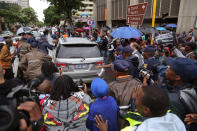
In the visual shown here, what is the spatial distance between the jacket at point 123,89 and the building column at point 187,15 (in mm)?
15983

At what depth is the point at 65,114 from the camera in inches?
70.9

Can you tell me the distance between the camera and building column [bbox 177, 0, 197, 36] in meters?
14.8

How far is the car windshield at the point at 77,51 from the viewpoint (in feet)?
15.5

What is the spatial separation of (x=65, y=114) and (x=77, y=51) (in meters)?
3.17

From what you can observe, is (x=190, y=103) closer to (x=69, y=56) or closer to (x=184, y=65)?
(x=184, y=65)

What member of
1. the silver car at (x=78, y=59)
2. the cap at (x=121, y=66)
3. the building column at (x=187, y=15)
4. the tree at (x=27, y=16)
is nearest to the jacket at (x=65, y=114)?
the cap at (x=121, y=66)

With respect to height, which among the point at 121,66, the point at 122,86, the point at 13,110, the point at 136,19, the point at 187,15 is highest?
the point at 187,15

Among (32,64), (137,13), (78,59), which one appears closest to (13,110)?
(32,64)

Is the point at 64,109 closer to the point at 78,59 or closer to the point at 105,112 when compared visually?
the point at 105,112

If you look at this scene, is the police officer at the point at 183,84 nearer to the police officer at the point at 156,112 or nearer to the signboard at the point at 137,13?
the police officer at the point at 156,112

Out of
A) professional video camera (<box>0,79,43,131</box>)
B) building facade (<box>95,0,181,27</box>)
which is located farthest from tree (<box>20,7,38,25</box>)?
professional video camera (<box>0,79,43,131</box>)

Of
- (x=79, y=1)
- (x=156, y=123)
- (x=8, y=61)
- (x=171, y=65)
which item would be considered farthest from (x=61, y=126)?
(x=79, y=1)

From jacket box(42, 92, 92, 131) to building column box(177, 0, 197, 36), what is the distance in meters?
16.7

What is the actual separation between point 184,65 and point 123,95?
0.85 meters
